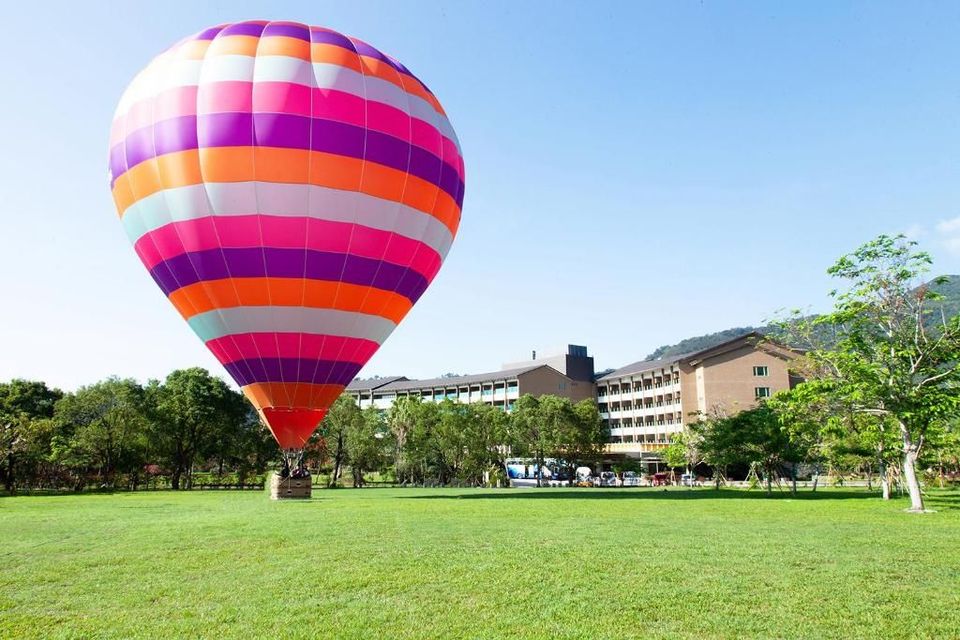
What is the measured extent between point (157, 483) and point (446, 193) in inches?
1805

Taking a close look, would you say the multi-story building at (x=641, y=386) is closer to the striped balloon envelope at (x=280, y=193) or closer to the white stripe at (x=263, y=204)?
the striped balloon envelope at (x=280, y=193)

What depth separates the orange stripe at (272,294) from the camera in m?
21.0

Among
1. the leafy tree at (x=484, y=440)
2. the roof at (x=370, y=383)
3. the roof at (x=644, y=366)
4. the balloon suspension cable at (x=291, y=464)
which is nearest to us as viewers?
the balloon suspension cable at (x=291, y=464)

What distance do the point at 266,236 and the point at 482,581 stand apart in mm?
14526

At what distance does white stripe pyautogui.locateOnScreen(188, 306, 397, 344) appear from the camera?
21406 millimetres

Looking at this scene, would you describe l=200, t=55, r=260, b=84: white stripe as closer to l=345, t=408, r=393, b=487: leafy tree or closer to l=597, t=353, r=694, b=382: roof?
l=345, t=408, r=393, b=487: leafy tree

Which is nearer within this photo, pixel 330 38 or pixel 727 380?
pixel 330 38

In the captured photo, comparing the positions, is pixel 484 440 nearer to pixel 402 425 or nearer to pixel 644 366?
pixel 402 425

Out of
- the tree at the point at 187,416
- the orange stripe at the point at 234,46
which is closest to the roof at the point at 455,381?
the tree at the point at 187,416

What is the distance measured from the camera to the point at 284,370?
72.9ft

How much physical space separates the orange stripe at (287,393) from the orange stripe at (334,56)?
34.2 ft

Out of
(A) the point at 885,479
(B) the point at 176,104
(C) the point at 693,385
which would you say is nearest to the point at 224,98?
(B) the point at 176,104

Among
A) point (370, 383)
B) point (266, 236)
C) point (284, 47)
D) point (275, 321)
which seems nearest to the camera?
point (266, 236)

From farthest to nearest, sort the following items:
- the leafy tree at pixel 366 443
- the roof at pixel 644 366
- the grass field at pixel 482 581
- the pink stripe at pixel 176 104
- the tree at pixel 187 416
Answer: the roof at pixel 644 366 → the leafy tree at pixel 366 443 → the tree at pixel 187 416 → the pink stripe at pixel 176 104 → the grass field at pixel 482 581
